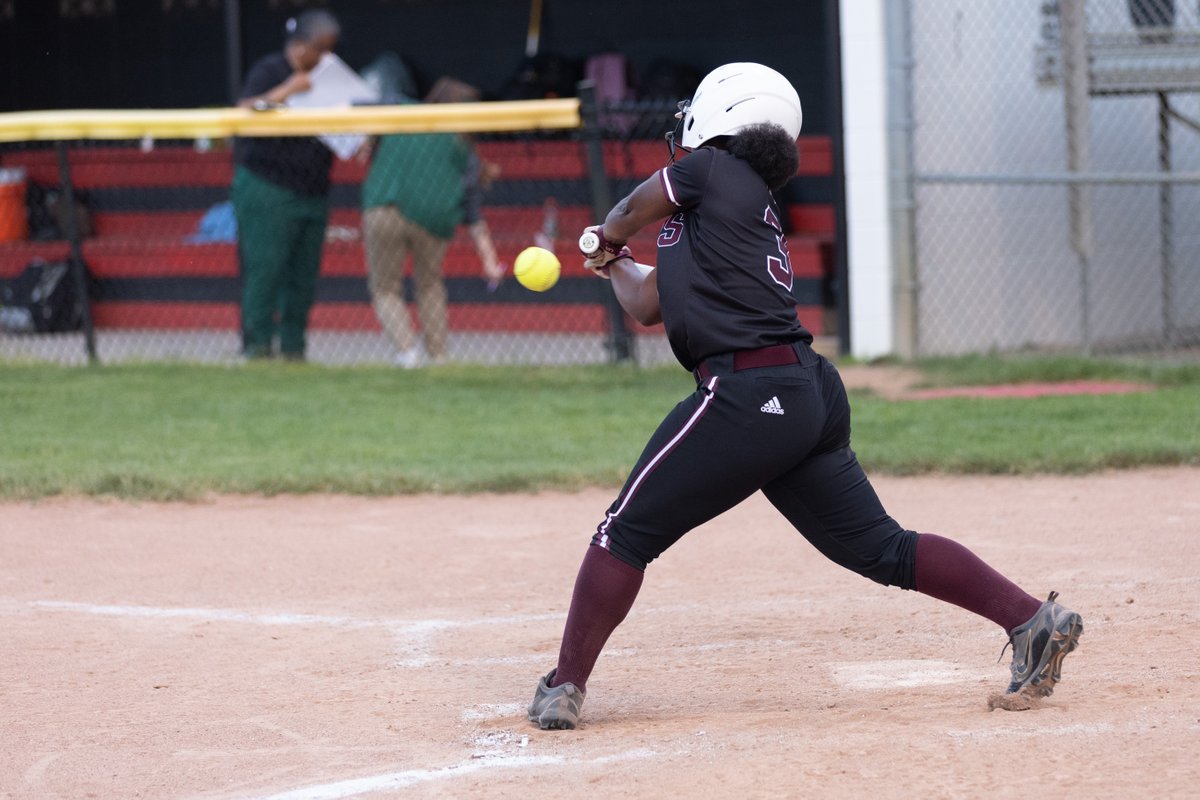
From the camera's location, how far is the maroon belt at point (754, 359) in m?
4.02

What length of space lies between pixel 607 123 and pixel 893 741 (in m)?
7.82

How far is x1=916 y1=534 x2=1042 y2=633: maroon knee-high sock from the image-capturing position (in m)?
4.13

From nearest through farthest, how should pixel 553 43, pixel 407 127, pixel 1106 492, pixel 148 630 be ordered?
pixel 148 630
pixel 1106 492
pixel 407 127
pixel 553 43

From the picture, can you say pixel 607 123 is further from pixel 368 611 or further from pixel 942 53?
pixel 368 611

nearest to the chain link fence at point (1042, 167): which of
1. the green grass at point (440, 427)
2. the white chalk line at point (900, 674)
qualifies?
the green grass at point (440, 427)

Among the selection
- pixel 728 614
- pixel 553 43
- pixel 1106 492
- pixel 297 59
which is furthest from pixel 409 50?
pixel 728 614

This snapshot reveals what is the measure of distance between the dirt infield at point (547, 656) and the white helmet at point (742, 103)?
5.15 ft

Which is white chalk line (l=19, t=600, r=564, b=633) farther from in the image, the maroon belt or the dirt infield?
the maroon belt

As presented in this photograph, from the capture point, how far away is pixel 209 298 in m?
14.5

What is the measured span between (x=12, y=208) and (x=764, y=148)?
42.2 feet

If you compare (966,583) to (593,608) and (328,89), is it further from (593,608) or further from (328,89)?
(328,89)

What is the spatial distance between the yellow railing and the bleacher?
5.56 ft

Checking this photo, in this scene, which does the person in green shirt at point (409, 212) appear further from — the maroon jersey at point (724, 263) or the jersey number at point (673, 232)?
the maroon jersey at point (724, 263)

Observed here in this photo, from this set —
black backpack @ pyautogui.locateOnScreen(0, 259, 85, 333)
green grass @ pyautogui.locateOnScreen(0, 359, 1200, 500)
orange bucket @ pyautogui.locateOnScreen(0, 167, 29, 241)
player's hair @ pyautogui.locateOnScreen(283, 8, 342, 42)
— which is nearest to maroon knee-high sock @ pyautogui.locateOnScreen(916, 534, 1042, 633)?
green grass @ pyautogui.locateOnScreen(0, 359, 1200, 500)
